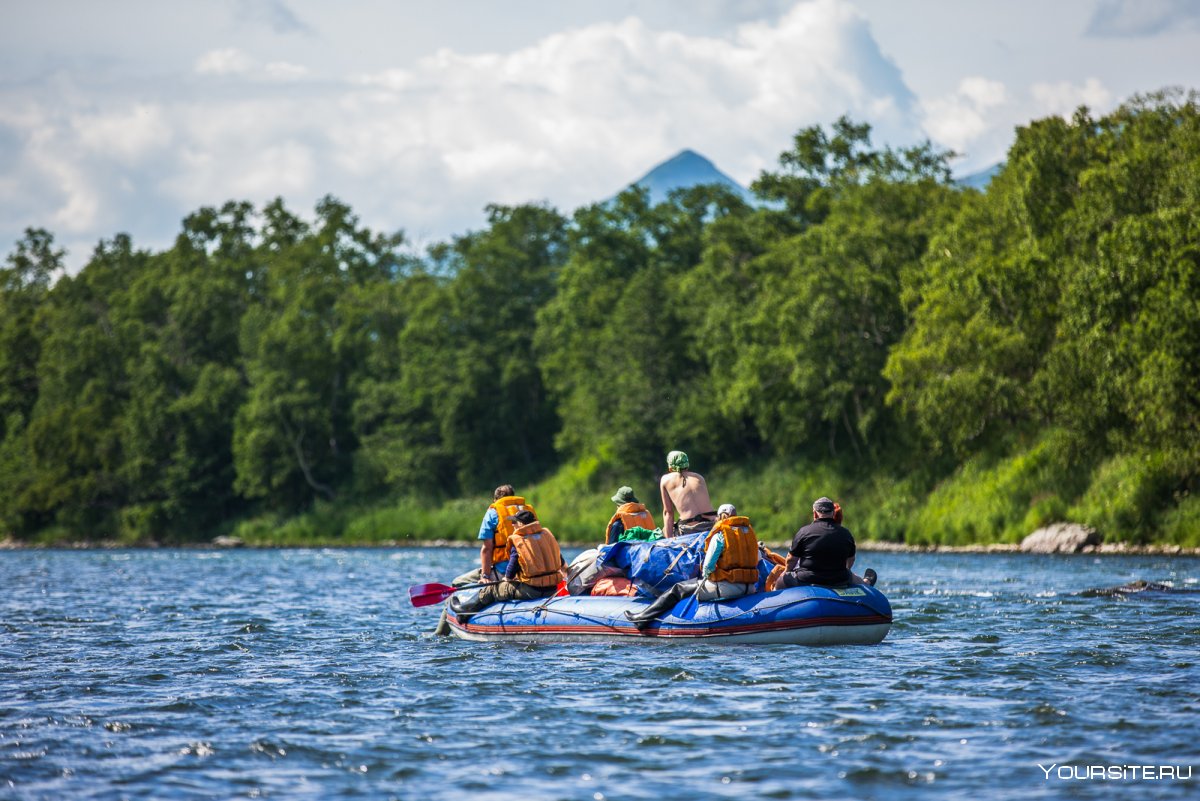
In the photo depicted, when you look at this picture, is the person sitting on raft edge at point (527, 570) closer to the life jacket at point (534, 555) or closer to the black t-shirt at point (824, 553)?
the life jacket at point (534, 555)

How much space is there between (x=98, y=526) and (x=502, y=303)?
2566 centimetres

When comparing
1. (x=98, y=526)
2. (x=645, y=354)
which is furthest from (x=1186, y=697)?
(x=98, y=526)

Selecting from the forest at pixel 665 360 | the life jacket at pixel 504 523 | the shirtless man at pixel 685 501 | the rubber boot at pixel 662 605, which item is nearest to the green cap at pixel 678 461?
the shirtless man at pixel 685 501

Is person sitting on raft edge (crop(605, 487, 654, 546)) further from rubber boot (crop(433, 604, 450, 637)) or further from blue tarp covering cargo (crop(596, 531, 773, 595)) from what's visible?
rubber boot (crop(433, 604, 450, 637))

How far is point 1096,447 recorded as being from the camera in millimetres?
38938

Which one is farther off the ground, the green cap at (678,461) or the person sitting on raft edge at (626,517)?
the green cap at (678,461)

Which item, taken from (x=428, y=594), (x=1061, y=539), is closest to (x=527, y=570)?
(x=428, y=594)

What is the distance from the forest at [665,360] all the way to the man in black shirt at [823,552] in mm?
20869

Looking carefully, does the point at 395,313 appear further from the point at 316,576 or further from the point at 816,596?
the point at 816,596

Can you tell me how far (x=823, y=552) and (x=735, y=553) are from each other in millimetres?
1055

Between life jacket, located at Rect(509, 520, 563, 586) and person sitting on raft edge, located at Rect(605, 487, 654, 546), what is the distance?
777 mm

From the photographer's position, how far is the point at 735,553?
1648 cm

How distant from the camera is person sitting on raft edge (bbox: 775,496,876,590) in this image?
639 inches

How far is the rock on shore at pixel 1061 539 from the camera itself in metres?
37.1
